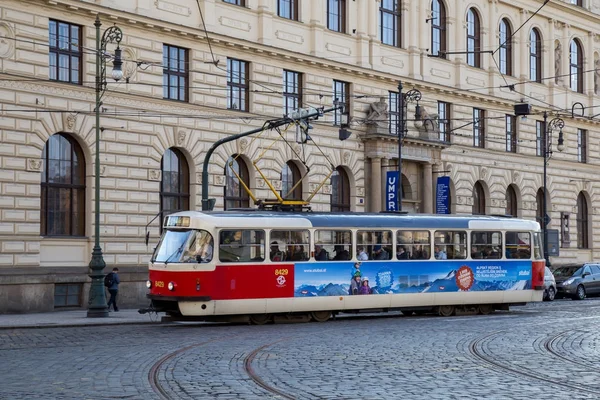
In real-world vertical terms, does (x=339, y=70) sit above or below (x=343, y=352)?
above

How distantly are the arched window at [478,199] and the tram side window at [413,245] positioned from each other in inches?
846

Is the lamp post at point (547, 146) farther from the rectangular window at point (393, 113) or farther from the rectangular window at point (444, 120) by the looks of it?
the rectangular window at point (393, 113)

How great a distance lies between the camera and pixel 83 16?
33.8 meters

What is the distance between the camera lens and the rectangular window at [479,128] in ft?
169

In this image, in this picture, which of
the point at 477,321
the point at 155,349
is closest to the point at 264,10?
the point at 477,321

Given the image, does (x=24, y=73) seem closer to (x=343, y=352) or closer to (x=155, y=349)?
(x=155, y=349)

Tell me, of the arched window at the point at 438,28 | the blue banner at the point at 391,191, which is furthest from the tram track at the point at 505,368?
the arched window at the point at 438,28

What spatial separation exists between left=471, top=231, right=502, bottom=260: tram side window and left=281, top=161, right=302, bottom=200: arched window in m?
11.2

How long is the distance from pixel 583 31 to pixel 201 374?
49.7 m

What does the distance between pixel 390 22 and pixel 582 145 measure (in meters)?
17.8

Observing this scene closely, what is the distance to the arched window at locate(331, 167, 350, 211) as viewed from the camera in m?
43.5

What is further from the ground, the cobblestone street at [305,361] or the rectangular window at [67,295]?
the rectangular window at [67,295]

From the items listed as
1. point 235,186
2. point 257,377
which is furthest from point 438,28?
point 257,377

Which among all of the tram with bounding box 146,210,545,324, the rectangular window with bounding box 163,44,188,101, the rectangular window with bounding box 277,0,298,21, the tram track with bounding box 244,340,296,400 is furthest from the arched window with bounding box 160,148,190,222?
the tram track with bounding box 244,340,296,400
